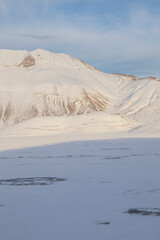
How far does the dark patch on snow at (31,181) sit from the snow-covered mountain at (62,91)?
107 feet

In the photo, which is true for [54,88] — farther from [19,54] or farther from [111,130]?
[111,130]

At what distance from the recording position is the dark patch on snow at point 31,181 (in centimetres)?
621

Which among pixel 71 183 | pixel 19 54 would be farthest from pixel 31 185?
pixel 19 54

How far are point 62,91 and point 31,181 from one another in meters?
42.0

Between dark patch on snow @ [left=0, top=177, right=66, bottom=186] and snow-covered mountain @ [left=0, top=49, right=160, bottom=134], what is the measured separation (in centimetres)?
3270

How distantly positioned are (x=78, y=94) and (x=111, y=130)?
79.7 feet

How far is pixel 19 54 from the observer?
6009 cm

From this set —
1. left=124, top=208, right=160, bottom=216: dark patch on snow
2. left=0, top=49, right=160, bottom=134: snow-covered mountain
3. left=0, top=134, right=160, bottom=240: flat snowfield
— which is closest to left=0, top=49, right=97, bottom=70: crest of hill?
left=0, top=49, right=160, bottom=134: snow-covered mountain

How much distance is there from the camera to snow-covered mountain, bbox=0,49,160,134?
44531 millimetres

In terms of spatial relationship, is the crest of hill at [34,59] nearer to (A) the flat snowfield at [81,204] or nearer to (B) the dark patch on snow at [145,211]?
(A) the flat snowfield at [81,204]

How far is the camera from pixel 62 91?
48219mm

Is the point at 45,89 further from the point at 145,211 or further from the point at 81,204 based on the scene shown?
the point at 145,211

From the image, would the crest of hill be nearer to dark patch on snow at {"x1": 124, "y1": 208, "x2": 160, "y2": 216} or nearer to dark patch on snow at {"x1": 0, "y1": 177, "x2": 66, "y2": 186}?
dark patch on snow at {"x1": 0, "y1": 177, "x2": 66, "y2": 186}

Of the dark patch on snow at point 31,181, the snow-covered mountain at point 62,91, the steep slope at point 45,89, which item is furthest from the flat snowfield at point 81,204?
the steep slope at point 45,89
